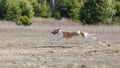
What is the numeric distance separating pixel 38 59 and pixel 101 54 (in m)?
3.00

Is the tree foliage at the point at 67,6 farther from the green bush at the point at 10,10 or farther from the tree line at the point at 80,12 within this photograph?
the green bush at the point at 10,10

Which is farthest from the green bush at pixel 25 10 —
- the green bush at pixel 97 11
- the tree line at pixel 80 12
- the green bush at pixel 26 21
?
the green bush at pixel 97 11

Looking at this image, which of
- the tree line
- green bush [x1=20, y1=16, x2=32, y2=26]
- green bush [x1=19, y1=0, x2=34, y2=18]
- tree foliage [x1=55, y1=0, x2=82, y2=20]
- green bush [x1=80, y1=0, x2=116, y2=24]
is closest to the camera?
green bush [x1=80, y1=0, x2=116, y2=24]

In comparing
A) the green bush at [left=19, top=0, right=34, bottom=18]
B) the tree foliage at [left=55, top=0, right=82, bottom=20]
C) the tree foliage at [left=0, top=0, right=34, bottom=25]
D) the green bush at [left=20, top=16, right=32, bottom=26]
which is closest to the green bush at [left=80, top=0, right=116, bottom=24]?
the green bush at [left=20, top=16, right=32, bottom=26]

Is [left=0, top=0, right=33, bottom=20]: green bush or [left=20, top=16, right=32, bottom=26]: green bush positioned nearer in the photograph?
[left=20, top=16, right=32, bottom=26]: green bush

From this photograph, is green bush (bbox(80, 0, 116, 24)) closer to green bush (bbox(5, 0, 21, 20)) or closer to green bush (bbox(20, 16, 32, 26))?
green bush (bbox(20, 16, 32, 26))

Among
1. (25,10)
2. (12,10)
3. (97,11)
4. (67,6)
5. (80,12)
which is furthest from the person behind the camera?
(67,6)

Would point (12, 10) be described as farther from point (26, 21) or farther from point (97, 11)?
point (97, 11)

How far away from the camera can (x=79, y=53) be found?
16.9 metres

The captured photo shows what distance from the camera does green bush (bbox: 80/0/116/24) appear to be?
157 feet

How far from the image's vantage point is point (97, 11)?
48.0 meters

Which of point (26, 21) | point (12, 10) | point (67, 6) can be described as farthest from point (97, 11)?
point (67, 6)

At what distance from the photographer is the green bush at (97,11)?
1884 inches

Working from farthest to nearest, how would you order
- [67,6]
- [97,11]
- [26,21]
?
1. [67,6]
2. [26,21]
3. [97,11]
